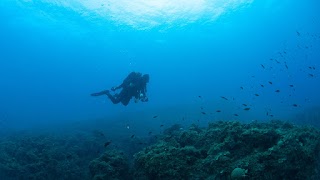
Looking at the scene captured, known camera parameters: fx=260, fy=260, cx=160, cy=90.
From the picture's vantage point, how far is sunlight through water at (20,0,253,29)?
158 ft

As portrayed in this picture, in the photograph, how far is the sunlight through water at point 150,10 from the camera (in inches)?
1901

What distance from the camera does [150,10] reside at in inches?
2056

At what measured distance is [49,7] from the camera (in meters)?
47.2

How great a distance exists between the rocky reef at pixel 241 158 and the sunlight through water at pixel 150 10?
4441 cm

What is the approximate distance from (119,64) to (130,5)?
121m

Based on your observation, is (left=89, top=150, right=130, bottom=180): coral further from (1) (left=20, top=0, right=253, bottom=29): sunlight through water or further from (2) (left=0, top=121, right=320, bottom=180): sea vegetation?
(1) (left=20, top=0, right=253, bottom=29): sunlight through water

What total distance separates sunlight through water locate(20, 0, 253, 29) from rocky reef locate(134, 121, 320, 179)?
44.4 m

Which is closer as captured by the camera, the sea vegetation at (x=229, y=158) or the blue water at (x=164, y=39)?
the sea vegetation at (x=229, y=158)

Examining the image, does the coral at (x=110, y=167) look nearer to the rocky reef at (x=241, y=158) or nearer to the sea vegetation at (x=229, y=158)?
the sea vegetation at (x=229, y=158)

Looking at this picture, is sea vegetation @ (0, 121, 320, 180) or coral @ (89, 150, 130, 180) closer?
sea vegetation @ (0, 121, 320, 180)

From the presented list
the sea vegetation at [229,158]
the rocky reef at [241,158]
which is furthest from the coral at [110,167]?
the rocky reef at [241,158]

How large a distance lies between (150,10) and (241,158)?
160 feet

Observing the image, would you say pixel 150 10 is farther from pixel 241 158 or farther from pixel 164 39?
pixel 241 158

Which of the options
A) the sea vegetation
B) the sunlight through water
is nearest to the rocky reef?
the sea vegetation
